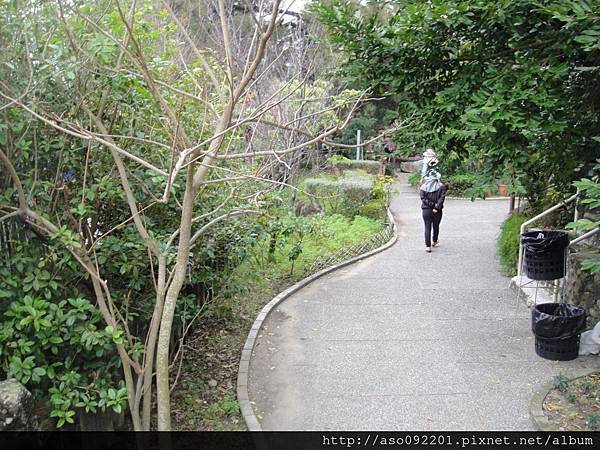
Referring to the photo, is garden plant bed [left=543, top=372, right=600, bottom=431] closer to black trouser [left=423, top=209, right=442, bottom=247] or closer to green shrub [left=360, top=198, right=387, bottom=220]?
black trouser [left=423, top=209, right=442, bottom=247]

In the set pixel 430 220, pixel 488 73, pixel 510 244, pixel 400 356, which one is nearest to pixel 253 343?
pixel 400 356

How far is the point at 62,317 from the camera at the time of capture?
3.43 metres

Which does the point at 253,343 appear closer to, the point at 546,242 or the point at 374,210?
the point at 546,242

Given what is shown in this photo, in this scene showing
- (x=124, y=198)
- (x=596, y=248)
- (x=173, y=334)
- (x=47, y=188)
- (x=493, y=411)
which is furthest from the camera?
(x=596, y=248)

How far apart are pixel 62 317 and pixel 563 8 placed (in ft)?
12.1

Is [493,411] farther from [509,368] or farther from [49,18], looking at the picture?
[49,18]

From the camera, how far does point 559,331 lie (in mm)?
5426

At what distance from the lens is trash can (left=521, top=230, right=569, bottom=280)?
6.18 m

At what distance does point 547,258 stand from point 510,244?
9.97ft

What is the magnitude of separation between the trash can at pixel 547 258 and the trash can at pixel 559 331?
659 mm

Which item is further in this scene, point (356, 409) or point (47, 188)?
point (356, 409)

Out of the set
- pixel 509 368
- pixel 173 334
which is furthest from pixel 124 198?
pixel 509 368

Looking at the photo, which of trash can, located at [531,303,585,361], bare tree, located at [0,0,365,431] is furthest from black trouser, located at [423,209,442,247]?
bare tree, located at [0,0,365,431]

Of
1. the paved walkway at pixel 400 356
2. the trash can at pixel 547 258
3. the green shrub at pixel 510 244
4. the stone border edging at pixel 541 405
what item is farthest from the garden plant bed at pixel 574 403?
the green shrub at pixel 510 244
